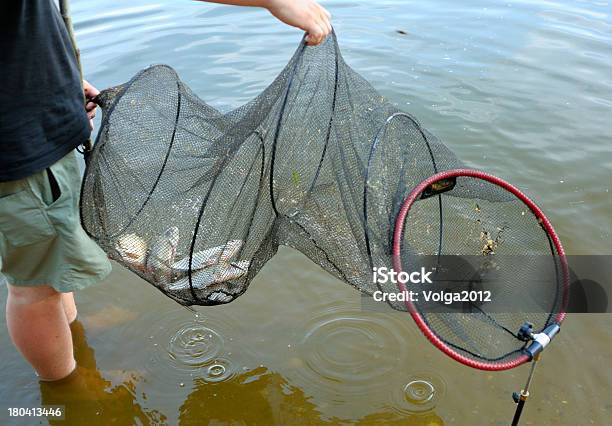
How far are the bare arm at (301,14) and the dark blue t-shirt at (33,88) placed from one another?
647 mm

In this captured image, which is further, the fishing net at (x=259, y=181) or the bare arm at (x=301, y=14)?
the fishing net at (x=259, y=181)

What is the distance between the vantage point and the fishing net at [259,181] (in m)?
2.69

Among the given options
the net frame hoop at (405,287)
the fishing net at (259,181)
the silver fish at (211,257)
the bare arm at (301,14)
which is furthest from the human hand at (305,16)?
the silver fish at (211,257)

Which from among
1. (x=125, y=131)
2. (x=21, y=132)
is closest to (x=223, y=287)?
(x=125, y=131)

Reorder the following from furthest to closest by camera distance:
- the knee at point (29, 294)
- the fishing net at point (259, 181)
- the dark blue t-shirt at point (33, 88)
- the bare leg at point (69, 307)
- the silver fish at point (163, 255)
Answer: the bare leg at point (69, 307) < the silver fish at point (163, 255) < the fishing net at point (259, 181) < the knee at point (29, 294) < the dark blue t-shirt at point (33, 88)

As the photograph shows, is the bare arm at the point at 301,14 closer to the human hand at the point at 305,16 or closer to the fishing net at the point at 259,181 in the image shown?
the human hand at the point at 305,16

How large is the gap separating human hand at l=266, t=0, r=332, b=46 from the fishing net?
0.54ft

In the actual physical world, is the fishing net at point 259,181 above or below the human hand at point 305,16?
below

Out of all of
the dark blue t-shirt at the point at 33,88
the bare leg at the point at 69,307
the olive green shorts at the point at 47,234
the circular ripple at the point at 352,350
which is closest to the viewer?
the dark blue t-shirt at the point at 33,88

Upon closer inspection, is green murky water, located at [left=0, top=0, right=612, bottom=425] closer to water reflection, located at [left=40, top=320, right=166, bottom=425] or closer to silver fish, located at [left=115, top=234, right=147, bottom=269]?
water reflection, located at [left=40, top=320, right=166, bottom=425]

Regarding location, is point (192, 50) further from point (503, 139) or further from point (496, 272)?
point (496, 272)

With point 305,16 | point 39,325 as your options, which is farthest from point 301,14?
point 39,325

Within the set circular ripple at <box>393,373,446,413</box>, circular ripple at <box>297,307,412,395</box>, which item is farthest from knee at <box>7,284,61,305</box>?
circular ripple at <box>393,373,446,413</box>

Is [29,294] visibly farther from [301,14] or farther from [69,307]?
[301,14]
